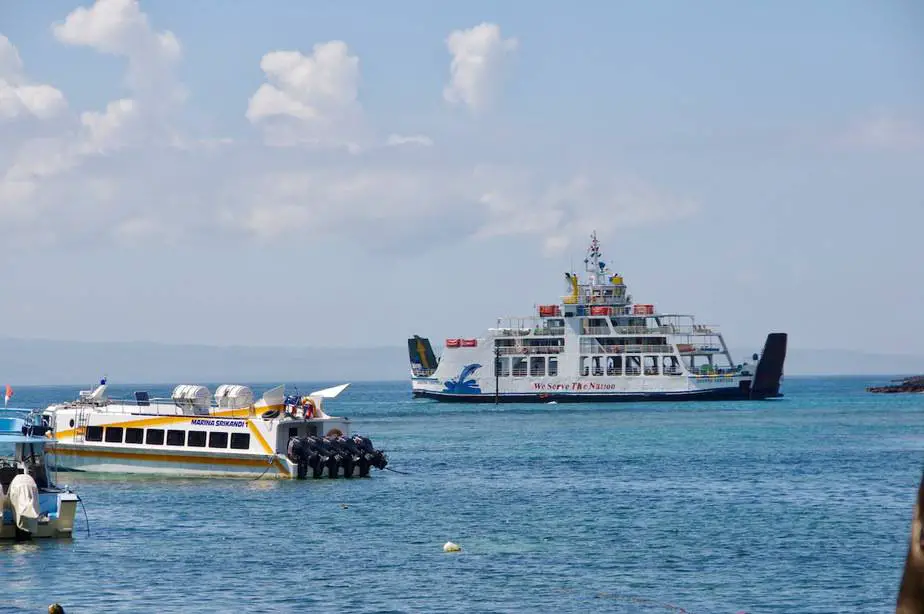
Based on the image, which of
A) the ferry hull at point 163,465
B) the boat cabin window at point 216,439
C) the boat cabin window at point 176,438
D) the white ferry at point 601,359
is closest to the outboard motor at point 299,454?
the ferry hull at point 163,465

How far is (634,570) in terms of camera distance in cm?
3014

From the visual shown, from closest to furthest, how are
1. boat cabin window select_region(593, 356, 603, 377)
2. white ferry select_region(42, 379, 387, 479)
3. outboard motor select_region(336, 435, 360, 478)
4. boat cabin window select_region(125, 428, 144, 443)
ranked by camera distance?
white ferry select_region(42, 379, 387, 479) → outboard motor select_region(336, 435, 360, 478) → boat cabin window select_region(125, 428, 144, 443) → boat cabin window select_region(593, 356, 603, 377)

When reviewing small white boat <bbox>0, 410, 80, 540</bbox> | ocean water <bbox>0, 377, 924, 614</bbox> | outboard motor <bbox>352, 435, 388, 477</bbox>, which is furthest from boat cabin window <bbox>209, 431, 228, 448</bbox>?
small white boat <bbox>0, 410, 80, 540</bbox>

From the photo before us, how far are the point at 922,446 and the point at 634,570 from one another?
46.0 metres

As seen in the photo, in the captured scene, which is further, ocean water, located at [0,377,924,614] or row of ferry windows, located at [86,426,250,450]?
row of ferry windows, located at [86,426,250,450]

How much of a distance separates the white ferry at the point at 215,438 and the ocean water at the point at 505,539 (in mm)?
948

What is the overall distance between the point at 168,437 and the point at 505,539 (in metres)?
19.5

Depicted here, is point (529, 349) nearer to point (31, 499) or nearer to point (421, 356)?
point (421, 356)

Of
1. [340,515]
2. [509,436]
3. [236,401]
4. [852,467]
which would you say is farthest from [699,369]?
[340,515]

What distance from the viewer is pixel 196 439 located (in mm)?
50062

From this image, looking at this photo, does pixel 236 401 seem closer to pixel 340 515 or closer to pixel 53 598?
pixel 340 515

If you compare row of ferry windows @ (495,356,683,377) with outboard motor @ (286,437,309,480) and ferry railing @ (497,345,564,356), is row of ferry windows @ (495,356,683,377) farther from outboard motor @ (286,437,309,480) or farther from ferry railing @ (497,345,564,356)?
outboard motor @ (286,437,309,480)

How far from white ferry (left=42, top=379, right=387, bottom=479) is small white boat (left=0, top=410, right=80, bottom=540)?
14391mm

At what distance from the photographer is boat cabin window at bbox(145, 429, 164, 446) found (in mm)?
50625
